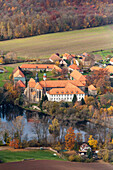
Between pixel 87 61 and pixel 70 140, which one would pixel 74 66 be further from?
pixel 70 140

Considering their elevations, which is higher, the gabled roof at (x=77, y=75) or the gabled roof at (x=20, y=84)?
the gabled roof at (x=77, y=75)

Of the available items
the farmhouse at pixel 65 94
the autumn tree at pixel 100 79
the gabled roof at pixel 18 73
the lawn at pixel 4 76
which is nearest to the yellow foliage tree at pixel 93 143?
the farmhouse at pixel 65 94

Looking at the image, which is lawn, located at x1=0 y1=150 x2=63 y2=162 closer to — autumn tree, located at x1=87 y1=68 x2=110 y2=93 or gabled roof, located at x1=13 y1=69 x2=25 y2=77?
autumn tree, located at x1=87 y1=68 x2=110 y2=93

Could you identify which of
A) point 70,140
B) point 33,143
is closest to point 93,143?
point 70,140

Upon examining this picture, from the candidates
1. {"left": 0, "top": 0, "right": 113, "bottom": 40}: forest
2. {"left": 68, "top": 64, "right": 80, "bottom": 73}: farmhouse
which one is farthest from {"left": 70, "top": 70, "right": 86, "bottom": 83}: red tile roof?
{"left": 0, "top": 0, "right": 113, "bottom": 40}: forest

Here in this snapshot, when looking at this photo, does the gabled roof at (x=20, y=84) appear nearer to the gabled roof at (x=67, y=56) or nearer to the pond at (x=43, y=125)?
the pond at (x=43, y=125)

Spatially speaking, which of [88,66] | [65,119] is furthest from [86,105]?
[88,66]
